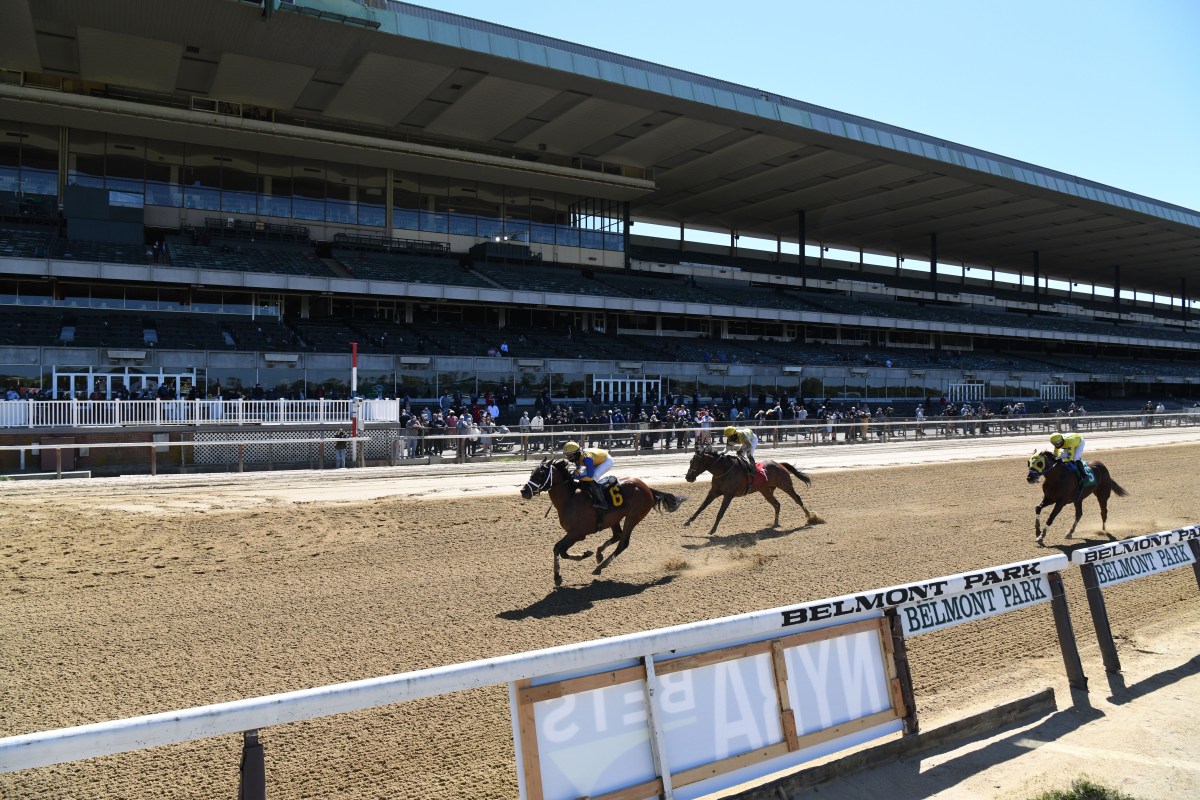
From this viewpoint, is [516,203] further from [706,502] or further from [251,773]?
[251,773]

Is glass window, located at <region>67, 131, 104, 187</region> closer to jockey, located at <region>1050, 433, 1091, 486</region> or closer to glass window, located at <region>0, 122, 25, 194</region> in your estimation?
glass window, located at <region>0, 122, 25, 194</region>

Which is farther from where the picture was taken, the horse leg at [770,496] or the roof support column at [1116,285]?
the roof support column at [1116,285]

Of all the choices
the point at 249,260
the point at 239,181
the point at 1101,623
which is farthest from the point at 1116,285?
the point at 1101,623

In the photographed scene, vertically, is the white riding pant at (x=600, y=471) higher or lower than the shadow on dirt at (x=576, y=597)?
higher

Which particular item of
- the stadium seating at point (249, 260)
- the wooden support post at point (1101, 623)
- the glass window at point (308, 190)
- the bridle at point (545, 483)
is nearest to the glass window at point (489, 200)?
the glass window at point (308, 190)

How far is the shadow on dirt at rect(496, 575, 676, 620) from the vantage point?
8031mm

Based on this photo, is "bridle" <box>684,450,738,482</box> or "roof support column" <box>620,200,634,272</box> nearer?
"bridle" <box>684,450,738,482</box>

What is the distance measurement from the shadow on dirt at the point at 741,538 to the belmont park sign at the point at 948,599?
239 inches

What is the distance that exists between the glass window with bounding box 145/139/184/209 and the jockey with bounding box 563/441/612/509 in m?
31.6

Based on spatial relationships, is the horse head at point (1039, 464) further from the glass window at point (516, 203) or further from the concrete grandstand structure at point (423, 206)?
the glass window at point (516, 203)

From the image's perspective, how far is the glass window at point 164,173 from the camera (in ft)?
110

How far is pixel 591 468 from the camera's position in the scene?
376 inches

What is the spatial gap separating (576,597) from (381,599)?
6.87 feet

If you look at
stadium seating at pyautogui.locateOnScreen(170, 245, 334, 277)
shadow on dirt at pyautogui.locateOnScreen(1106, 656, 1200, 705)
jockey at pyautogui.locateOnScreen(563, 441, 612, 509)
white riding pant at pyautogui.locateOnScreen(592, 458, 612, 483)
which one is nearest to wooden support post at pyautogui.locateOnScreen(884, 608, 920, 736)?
shadow on dirt at pyautogui.locateOnScreen(1106, 656, 1200, 705)
